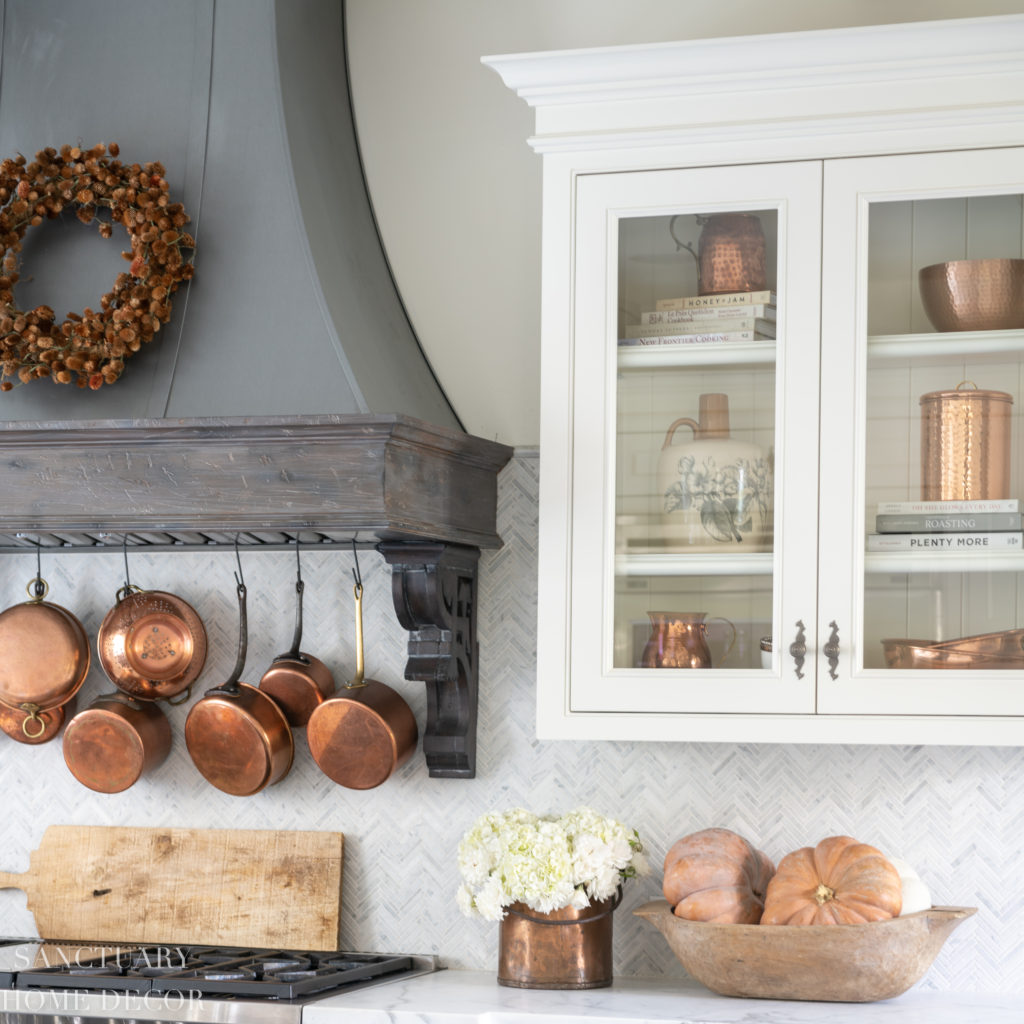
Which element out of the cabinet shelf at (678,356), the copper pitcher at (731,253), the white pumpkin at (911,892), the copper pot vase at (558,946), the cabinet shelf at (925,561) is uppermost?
the copper pitcher at (731,253)

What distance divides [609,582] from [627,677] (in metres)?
0.14

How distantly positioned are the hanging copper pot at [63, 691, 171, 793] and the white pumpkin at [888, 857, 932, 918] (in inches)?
49.7

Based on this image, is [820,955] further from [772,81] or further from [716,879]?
[772,81]

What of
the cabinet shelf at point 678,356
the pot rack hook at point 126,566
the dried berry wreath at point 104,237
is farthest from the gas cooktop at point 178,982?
the cabinet shelf at point 678,356

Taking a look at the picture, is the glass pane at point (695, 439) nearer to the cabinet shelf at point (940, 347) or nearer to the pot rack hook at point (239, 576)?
the cabinet shelf at point (940, 347)

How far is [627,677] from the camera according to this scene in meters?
1.84

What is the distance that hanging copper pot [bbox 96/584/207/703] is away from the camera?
2232 mm

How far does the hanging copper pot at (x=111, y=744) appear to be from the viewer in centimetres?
222

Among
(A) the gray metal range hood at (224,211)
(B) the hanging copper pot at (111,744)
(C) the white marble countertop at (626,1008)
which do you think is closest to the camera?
(C) the white marble countertop at (626,1008)

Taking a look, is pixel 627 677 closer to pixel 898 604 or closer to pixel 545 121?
pixel 898 604

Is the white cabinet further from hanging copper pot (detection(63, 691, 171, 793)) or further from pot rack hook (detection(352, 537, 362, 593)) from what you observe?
hanging copper pot (detection(63, 691, 171, 793))

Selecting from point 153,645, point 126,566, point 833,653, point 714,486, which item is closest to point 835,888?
point 833,653

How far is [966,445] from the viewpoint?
1.79 m

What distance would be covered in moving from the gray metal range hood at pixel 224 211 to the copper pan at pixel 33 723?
0.60 metres
